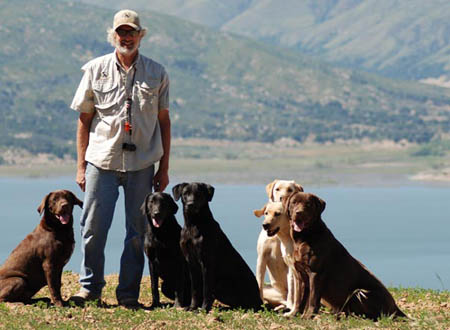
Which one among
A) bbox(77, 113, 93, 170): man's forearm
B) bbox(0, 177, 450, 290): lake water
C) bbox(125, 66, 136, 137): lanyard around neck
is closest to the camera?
bbox(125, 66, 136, 137): lanyard around neck

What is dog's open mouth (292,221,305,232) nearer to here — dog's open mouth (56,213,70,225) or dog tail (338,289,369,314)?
dog tail (338,289,369,314)

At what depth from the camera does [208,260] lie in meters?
9.19

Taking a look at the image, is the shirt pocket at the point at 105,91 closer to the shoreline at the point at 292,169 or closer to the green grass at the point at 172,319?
the green grass at the point at 172,319

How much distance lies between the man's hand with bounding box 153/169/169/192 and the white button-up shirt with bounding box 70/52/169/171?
0.72 feet

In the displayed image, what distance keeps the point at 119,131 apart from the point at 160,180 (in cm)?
68

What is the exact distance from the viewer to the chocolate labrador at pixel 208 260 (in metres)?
9.11

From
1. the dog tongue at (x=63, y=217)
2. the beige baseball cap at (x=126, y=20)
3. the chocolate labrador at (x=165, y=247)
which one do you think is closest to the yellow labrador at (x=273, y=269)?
the chocolate labrador at (x=165, y=247)

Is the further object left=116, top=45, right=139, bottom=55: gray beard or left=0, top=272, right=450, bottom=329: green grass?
left=116, top=45, right=139, bottom=55: gray beard

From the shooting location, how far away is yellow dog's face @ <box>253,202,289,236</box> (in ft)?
30.8

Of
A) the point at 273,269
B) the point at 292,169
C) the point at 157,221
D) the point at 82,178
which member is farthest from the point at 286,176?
the point at 157,221

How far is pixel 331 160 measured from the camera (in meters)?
198

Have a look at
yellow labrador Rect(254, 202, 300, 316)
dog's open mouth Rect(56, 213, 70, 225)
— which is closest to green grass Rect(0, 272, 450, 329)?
yellow labrador Rect(254, 202, 300, 316)

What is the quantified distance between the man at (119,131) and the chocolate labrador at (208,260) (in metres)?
0.64

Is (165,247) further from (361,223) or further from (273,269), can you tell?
(361,223)
